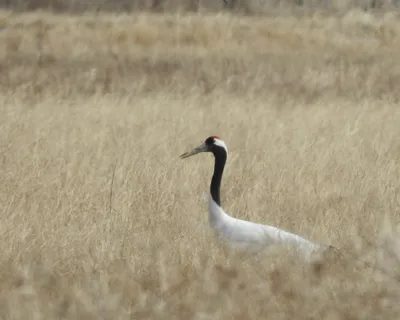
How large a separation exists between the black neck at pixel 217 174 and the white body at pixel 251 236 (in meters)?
0.25

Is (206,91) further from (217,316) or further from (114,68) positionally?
(217,316)

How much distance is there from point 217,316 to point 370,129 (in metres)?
6.94

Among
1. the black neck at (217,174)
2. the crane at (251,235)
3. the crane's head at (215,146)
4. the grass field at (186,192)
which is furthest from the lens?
the crane's head at (215,146)

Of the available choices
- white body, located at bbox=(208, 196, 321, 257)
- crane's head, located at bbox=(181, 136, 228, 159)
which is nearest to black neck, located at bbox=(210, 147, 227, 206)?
crane's head, located at bbox=(181, 136, 228, 159)

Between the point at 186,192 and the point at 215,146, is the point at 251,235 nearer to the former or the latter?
the point at 215,146

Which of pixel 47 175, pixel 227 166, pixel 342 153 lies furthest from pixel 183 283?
pixel 342 153

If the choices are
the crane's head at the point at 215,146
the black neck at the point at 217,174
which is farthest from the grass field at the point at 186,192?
the crane's head at the point at 215,146

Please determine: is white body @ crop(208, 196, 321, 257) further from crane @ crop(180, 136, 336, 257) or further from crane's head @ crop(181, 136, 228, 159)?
crane's head @ crop(181, 136, 228, 159)

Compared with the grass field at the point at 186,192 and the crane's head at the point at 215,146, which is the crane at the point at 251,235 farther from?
the crane's head at the point at 215,146

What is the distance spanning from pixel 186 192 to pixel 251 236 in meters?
2.00

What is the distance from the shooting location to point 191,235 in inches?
209

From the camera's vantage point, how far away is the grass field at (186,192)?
12.2 feet

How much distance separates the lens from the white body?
15.8ft

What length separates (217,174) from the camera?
18.8ft
